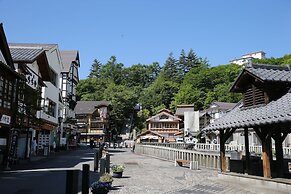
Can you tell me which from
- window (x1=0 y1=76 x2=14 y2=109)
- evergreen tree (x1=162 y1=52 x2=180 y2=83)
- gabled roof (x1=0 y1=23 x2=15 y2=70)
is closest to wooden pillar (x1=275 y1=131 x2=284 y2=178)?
window (x1=0 y1=76 x2=14 y2=109)

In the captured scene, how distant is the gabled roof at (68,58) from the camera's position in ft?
150

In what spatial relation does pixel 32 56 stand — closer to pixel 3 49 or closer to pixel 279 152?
pixel 3 49

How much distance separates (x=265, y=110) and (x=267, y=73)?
6.43ft

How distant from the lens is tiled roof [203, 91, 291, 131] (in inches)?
407

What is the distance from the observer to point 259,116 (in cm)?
1152

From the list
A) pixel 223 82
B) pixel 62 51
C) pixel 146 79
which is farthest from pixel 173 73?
pixel 62 51

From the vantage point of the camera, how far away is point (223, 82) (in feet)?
261

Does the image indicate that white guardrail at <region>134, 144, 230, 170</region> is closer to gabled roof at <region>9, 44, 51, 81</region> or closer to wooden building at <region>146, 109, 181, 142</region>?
gabled roof at <region>9, 44, 51, 81</region>

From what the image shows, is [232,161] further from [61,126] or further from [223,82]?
[223,82]

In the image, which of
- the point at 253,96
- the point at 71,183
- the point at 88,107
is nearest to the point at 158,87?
the point at 88,107

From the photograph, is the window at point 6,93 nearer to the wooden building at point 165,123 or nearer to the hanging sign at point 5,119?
the hanging sign at point 5,119

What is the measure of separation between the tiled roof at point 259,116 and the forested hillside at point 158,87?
58.9 m

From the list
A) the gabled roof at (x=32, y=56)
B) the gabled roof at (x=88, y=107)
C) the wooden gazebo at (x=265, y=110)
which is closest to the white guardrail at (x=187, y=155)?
the wooden gazebo at (x=265, y=110)

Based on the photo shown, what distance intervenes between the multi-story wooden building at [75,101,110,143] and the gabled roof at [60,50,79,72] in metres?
22.5
